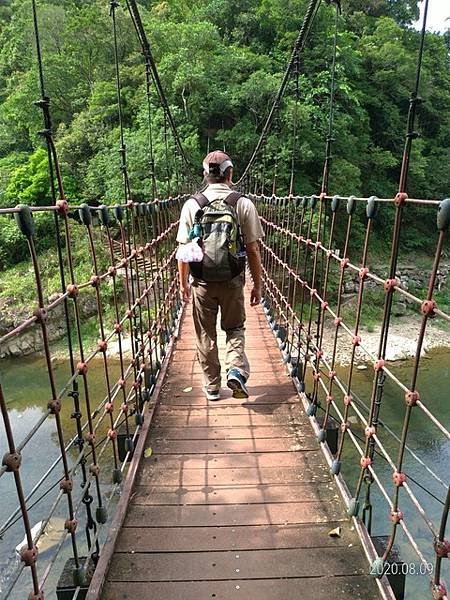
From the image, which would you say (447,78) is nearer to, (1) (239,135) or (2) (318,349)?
(1) (239,135)

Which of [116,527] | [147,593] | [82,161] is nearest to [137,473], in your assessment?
[116,527]

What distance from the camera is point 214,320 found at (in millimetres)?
1764

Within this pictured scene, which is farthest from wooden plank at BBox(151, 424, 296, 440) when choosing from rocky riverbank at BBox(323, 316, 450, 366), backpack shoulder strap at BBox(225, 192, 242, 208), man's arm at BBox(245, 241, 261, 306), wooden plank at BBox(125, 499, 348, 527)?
rocky riverbank at BBox(323, 316, 450, 366)

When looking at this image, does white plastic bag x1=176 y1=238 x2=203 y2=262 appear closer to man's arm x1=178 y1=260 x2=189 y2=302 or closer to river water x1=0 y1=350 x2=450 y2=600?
man's arm x1=178 y1=260 x2=189 y2=302

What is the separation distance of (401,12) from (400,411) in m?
15.8

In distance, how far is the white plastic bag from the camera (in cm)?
155

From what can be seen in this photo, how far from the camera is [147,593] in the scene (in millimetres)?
969

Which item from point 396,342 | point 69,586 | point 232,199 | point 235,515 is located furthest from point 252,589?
point 396,342

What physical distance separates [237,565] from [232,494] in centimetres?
25

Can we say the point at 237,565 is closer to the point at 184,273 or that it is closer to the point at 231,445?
the point at 231,445

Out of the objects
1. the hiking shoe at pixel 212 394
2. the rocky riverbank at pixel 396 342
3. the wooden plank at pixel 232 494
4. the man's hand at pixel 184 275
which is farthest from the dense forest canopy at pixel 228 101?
the wooden plank at pixel 232 494

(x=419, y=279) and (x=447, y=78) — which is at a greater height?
(x=447, y=78)

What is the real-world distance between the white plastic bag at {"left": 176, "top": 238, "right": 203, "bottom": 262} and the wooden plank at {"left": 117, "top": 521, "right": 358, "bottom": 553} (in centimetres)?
81

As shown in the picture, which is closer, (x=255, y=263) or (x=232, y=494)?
(x=232, y=494)
